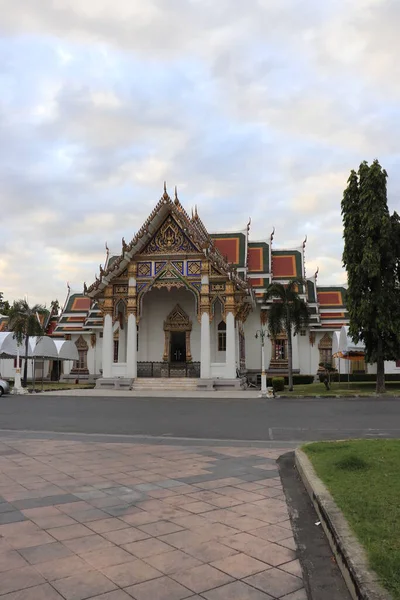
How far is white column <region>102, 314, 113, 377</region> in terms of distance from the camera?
30.6m

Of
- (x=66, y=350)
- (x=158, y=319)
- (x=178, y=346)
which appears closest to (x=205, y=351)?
(x=178, y=346)

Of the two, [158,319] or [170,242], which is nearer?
[170,242]

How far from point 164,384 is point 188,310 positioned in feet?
24.2

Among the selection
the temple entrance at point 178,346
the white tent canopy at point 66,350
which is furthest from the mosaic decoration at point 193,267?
the white tent canopy at point 66,350

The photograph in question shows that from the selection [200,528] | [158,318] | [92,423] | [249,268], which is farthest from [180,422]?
[249,268]

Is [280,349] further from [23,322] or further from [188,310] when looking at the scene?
[23,322]

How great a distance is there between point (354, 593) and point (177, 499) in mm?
2797

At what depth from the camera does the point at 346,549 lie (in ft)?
11.5

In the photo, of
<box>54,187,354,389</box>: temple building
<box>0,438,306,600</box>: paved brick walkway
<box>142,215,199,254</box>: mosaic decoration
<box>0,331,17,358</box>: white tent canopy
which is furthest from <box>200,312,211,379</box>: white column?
<box>0,438,306,600</box>: paved brick walkway

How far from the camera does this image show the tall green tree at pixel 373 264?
24562 millimetres

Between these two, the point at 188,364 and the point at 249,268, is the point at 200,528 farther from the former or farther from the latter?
the point at 249,268

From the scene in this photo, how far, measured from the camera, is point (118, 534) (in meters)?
4.41

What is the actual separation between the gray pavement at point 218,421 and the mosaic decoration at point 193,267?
1227 cm

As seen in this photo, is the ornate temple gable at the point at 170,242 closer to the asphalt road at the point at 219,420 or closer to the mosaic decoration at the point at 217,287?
the mosaic decoration at the point at 217,287
